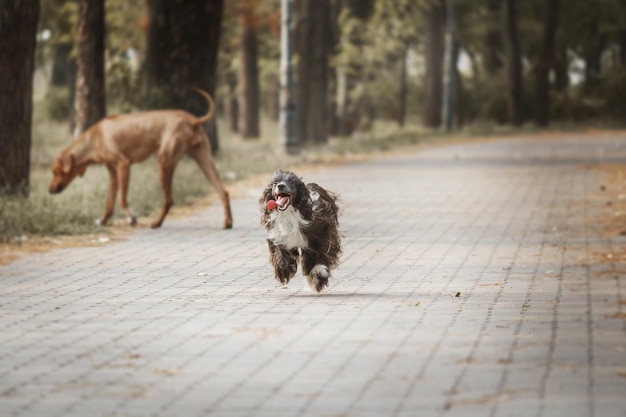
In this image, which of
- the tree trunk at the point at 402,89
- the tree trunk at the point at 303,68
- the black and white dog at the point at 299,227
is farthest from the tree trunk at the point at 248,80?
the black and white dog at the point at 299,227

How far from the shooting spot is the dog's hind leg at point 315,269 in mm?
A: 11914

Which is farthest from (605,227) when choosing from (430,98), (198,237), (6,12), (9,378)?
(430,98)

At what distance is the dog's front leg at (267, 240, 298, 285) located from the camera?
11953 mm

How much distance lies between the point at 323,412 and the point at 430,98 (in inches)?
2071

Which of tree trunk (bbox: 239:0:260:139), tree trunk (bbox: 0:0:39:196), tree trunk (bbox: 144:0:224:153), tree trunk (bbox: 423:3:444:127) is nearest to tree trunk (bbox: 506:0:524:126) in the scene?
tree trunk (bbox: 423:3:444:127)

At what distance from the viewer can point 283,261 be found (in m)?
12.0

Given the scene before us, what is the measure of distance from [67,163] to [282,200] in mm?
7676

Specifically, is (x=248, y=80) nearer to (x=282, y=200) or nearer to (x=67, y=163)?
(x=67, y=163)

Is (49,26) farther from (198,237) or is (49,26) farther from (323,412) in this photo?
(323,412)

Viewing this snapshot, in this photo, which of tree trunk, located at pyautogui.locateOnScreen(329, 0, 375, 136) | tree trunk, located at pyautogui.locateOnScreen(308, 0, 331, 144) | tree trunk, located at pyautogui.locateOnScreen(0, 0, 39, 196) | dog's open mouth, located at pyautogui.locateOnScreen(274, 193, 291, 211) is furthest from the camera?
tree trunk, located at pyautogui.locateOnScreen(329, 0, 375, 136)

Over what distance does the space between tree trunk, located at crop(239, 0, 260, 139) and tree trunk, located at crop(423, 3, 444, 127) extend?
1028cm

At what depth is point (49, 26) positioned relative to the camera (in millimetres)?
47188

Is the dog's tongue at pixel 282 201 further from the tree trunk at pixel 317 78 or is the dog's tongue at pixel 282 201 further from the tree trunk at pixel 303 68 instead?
the tree trunk at pixel 317 78

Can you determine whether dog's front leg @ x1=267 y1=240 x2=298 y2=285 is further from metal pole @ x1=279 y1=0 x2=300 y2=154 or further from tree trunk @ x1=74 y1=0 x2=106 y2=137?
metal pole @ x1=279 y1=0 x2=300 y2=154
